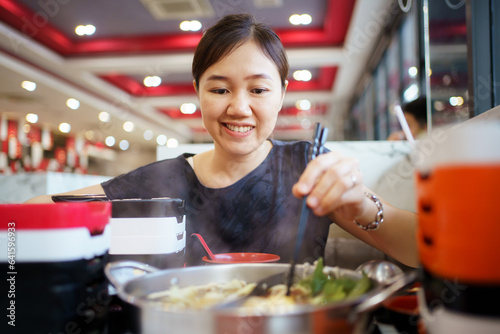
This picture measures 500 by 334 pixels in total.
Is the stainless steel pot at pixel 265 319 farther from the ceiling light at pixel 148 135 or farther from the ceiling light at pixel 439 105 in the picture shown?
the ceiling light at pixel 148 135

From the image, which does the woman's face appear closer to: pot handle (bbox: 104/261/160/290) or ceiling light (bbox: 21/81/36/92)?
pot handle (bbox: 104/261/160/290)

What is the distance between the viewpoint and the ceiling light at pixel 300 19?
200 inches

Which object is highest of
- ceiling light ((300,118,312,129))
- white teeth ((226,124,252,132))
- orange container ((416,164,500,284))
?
ceiling light ((300,118,312,129))

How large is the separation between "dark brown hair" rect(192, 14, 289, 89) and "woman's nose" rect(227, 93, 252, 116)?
0.15 metres

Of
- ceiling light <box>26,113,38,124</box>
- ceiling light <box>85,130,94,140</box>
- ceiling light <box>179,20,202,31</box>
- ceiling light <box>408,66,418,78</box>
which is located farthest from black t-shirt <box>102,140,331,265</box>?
ceiling light <box>85,130,94,140</box>

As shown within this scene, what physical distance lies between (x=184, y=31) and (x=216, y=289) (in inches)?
211

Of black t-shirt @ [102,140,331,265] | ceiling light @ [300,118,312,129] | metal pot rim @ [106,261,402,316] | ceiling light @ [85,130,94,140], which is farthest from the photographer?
ceiling light @ [300,118,312,129]

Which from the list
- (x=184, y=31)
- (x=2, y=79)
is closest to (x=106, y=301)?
(x=184, y=31)

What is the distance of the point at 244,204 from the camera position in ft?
4.43

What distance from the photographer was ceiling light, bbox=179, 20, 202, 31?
5.04 meters

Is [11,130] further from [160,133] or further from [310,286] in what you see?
[310,286]

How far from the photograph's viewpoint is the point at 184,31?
5.41 m

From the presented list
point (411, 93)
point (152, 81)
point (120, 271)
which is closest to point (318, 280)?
point (120, 271)

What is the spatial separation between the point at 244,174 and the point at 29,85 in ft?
20.3
